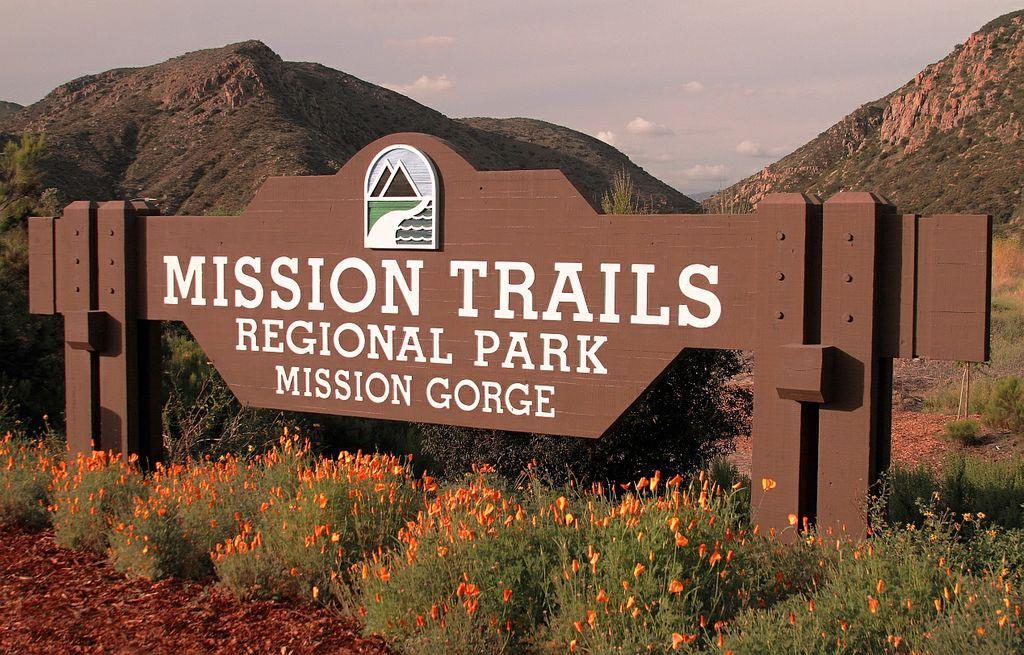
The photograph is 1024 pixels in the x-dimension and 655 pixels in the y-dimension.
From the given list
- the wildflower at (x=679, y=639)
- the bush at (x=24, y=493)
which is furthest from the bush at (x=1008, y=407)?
the bush at (x=24, y=493)

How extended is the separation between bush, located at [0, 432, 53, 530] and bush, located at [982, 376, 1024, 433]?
1041 cm

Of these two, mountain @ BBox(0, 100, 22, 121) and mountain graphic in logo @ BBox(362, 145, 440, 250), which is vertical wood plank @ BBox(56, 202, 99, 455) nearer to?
mountain graphic in logo @ BBox(362, 145, 440, 250)

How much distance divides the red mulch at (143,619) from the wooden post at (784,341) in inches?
90.5

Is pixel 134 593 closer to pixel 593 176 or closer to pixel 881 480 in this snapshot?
pixel 881 480

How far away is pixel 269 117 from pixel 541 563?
143 ft

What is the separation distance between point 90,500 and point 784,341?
408cm

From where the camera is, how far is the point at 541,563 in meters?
4.14

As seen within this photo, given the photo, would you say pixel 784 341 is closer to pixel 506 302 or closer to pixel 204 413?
pixel 506 302

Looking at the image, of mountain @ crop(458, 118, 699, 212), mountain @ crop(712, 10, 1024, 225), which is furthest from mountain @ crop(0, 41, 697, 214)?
mountain @ crop(712, 10, 1024, 225)

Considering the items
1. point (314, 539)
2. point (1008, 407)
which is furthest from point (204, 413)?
point (1008, 407)

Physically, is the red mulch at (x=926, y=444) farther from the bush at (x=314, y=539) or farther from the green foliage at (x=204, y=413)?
the bush at (x=314, y=539)

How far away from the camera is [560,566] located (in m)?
4.12

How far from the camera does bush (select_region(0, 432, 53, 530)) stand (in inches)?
241

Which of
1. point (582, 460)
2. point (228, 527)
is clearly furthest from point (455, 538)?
point (582, 460)
